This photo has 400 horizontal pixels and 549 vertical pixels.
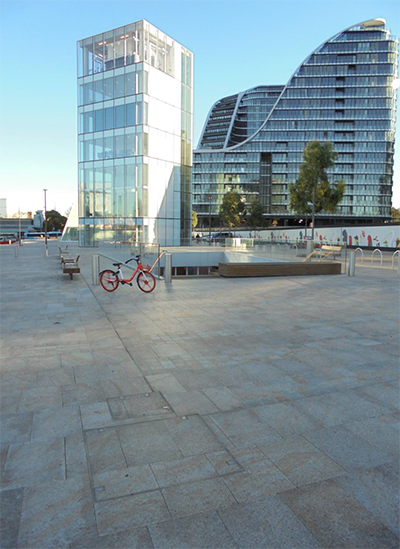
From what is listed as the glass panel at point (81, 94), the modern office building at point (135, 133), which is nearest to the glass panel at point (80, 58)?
the modern office building at point (135, 133)

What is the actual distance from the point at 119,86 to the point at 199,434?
42423 millimetres

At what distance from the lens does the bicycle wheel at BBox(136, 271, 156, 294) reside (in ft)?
42.1

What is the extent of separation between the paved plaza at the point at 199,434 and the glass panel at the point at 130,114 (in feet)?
114

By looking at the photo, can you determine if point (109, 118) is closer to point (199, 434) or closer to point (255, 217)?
point (255, 217)

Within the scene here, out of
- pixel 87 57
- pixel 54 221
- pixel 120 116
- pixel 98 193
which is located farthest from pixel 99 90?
pixel 54 221

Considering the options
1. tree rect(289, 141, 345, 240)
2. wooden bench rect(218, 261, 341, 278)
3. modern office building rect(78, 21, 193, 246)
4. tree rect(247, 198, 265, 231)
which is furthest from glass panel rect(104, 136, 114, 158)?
tree rect(247, 198, 265, 231)

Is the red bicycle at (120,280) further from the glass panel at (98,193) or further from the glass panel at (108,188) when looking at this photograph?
the glass panel at (98,193)

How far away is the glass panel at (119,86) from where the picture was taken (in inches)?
1593

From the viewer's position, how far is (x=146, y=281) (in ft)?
42.2

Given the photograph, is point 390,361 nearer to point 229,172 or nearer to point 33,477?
point 33,477

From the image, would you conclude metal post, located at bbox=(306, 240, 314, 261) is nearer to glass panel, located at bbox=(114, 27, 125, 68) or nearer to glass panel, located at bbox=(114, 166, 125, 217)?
glass panel, located at bbox=(114, 166, 125, 217)

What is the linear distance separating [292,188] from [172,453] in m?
37.6

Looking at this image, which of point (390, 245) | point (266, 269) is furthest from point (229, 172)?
point (266, 269)

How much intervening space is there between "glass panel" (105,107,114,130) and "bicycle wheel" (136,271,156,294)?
32.5 m
